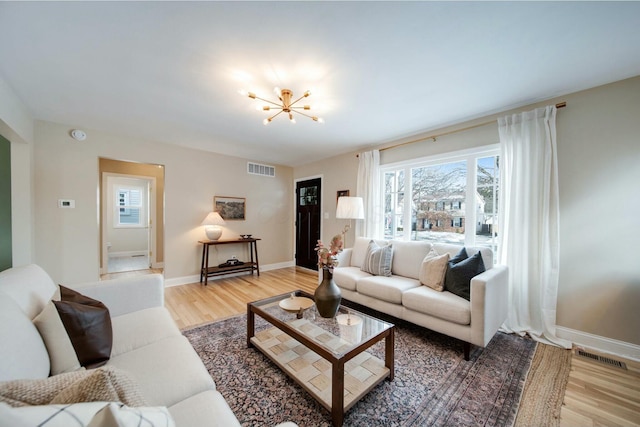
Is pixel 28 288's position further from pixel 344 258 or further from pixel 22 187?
pixel 344 258

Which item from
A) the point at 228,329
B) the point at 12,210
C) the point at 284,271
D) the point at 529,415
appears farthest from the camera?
the point at 284,271

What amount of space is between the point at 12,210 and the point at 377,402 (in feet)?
14.0

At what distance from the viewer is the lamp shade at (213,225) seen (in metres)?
4.13

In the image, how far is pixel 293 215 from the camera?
5582mm

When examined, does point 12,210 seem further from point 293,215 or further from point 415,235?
point 415,235

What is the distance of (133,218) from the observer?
6758mm

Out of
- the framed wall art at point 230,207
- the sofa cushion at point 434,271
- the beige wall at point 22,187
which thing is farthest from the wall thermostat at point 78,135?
the sofa cushion at point 434,271

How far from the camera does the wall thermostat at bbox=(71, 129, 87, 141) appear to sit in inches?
126

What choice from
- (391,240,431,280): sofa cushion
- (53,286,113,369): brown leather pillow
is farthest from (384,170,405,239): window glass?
(53,286,113,369): brown leather pillow

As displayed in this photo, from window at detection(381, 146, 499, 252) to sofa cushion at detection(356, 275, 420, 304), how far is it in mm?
917

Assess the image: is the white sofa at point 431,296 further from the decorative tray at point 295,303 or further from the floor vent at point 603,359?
the decorative tray at point 295,303

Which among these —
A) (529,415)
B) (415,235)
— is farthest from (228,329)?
(415,235)

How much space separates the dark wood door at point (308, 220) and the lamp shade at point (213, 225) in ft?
5.84

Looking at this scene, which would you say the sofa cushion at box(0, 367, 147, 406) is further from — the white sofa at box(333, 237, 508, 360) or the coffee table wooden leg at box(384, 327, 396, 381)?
the white sofa at box(333, 237, 508, 360)
